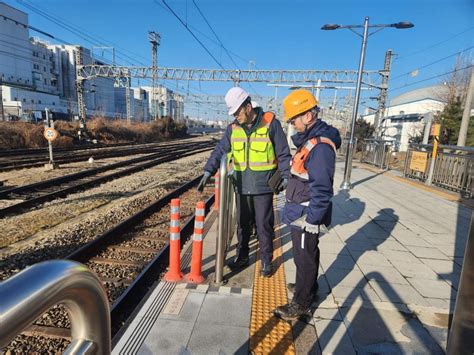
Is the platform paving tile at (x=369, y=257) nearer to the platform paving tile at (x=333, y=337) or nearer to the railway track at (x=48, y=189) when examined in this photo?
the platform paving tile at (x=333, y=337)

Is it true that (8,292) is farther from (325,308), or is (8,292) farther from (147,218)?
(147,218)

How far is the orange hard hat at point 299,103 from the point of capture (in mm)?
3021

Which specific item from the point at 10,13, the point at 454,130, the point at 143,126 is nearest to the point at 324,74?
the point at 454,130

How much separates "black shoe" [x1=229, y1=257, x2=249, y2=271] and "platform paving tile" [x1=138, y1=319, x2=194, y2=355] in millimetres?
1337

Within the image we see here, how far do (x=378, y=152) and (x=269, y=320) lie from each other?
1656 centimetres

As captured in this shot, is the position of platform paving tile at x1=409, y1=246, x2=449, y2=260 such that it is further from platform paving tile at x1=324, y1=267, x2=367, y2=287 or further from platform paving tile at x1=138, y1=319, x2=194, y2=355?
platform paving tile at x1=138, y1=319, x2=194, y2=355

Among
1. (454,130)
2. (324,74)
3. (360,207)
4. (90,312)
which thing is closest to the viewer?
(90,312)

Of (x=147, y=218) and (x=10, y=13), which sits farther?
(x=10, y=13)

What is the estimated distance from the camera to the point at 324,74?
35594 mm

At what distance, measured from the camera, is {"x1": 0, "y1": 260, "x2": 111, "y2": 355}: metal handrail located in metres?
0.70

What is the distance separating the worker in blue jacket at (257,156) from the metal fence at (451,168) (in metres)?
7.91

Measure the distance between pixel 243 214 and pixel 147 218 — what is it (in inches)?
137

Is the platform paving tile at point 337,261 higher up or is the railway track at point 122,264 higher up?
the platform paving tile at point 337,261

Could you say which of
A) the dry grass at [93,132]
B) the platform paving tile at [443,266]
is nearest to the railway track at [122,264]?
the platform paving tile at [443,266]
